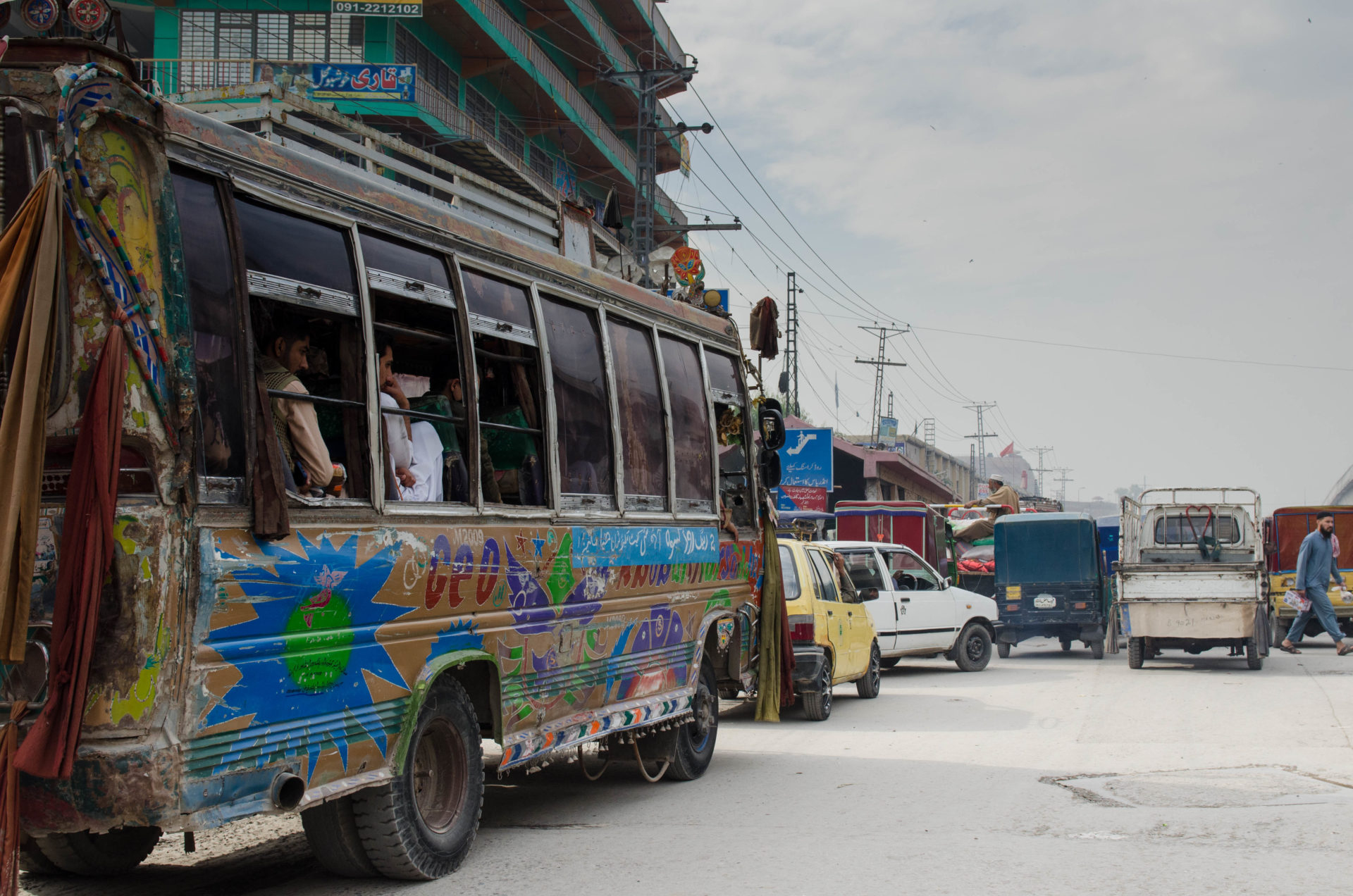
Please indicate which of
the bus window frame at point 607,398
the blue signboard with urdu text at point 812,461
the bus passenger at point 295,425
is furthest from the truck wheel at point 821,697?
the blue signboard with urdu text at point 812,461

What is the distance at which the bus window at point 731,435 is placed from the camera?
9.99 m

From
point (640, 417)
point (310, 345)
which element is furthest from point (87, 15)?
point (640, 417)

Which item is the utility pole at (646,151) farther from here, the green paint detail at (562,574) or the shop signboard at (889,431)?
the shop signboard at (889,431)

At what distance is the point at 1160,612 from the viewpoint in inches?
703

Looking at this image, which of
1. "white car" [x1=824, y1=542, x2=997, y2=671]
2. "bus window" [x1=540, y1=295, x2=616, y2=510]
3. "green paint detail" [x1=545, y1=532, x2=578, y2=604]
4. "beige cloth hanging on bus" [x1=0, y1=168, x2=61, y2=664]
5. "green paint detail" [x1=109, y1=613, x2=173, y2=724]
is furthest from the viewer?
"white car" [x1=824, y1=542, x2=997, y2=671]

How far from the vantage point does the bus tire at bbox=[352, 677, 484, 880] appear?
570 centimetres

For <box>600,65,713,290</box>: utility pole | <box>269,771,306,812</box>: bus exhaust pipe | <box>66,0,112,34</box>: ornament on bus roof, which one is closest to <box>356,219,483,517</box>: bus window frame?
<box>269,771,306,812</box>: bus exhaust pipe

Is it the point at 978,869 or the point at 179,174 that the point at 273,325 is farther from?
the point at 978,869

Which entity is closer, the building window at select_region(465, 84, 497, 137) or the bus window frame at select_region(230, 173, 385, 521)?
the bus window frame at select_region(230, 173, 385, 521)

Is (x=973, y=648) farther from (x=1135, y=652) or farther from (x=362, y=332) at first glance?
(x=362, y=332)

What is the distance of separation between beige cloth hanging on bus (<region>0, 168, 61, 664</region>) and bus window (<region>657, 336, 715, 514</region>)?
4.96m

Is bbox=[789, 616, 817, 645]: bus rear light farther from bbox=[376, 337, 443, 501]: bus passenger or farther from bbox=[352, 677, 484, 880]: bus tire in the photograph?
bbox=[376, 337, 443, 501]: bus passenger

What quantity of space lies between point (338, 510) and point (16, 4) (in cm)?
224

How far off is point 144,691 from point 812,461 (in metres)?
30.4
